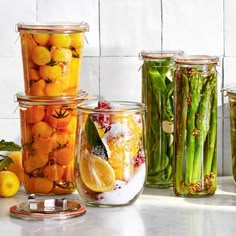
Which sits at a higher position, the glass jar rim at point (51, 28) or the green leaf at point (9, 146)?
the glass jar rim at point (51, 28)

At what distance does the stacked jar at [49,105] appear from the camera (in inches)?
80.8

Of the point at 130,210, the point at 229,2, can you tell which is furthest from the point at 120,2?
the point at 130,210

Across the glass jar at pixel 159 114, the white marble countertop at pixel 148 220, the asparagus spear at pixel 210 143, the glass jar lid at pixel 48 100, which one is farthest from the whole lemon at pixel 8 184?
the asparagus spear at pixel 210 143

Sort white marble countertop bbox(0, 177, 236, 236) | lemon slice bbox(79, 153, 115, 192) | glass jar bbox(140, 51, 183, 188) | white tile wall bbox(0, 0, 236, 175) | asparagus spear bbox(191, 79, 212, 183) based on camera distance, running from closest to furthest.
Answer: white marble countertop bbox(0, 177, 236, 236), lemon slice bbox(79, 153, 115, 192), asparagus spear bbox(191, 79, 212, 183), glass jar bbox(140, 51, 183, 188), white tile wall bbox(0, 0, 236, 175)

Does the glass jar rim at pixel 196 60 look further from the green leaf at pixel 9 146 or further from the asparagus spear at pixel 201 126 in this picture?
the green leaf at pixel 9 146

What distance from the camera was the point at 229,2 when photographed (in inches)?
90.2

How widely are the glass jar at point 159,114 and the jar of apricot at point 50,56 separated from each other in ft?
0.57

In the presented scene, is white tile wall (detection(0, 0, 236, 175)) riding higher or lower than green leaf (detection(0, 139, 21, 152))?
higher

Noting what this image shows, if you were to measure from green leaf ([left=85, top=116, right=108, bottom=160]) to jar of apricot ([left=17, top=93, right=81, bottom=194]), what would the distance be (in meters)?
0.10

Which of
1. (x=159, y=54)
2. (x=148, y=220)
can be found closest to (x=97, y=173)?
(x=148, y=220)

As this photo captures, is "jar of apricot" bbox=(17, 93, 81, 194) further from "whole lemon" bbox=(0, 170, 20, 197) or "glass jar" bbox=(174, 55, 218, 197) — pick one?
"glass jar" bbox=(174, 55, 218, 197)

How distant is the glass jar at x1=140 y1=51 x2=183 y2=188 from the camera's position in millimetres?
2131

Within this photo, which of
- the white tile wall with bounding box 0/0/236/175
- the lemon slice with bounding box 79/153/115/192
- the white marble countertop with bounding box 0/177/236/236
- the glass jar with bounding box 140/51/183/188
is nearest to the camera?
the white marble countertop with bounding box 0/177/236/236

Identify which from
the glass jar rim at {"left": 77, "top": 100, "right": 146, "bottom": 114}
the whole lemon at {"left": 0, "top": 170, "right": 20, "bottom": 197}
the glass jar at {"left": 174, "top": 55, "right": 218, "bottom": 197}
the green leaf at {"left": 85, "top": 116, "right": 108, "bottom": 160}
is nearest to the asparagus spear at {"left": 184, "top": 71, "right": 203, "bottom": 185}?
the glass jar at {"left": 174, "top": 55, "right": 218, "bottom": 197}
